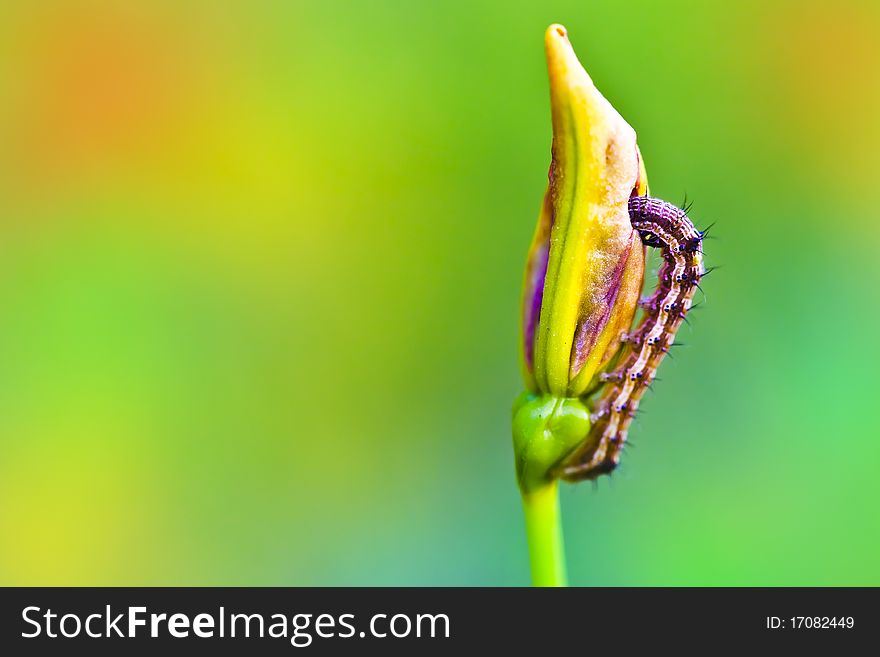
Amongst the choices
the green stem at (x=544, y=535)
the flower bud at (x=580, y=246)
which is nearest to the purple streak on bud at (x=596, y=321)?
the flower bud at (x=580, y=246)

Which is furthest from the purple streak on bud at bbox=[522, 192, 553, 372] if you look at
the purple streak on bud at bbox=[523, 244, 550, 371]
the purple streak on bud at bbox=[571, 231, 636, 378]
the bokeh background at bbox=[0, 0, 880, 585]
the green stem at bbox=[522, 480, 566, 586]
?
the bokeh background at bbox=[0, 0, 880, 585]

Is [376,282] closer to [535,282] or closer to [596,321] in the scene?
[535,282]

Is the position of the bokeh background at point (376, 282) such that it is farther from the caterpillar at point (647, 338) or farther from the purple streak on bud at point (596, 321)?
the purple streak on bud at point (596, 321)

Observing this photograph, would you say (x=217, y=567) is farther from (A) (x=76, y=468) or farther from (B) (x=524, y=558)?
(B) (x=524, y=558)

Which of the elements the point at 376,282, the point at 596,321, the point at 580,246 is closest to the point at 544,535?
the point at 596,321

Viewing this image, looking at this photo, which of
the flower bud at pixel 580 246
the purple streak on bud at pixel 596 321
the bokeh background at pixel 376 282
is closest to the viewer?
the flower bud at pixel 580 246

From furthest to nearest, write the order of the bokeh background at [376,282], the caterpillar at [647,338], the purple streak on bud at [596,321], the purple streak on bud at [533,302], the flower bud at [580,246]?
the bokeh background at [376,282] < the caterpillar at [647,338] < the purple streak on bud at [533,302] < the purple streak on bud at [596,321] < the flower bud at [580,246]

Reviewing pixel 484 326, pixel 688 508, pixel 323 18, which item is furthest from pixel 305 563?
pixel 323 18
